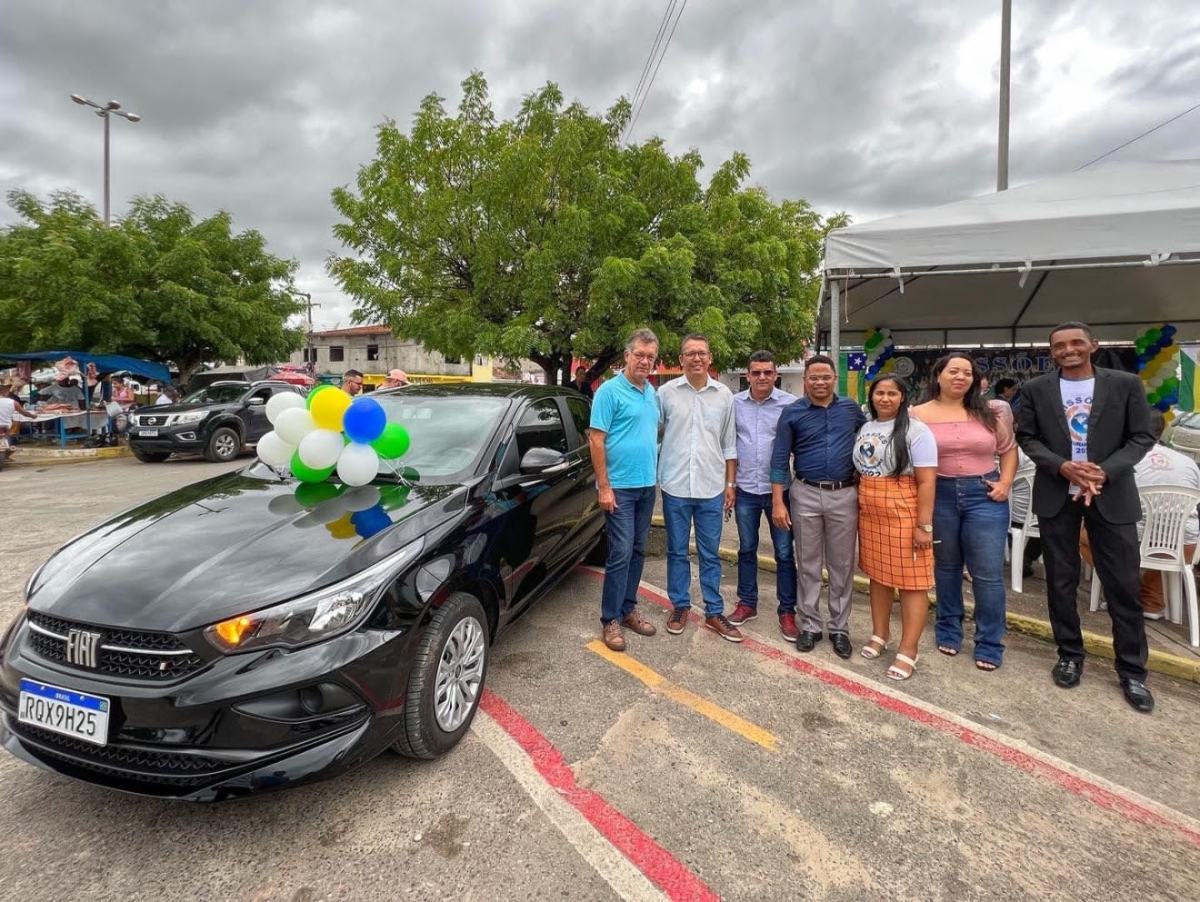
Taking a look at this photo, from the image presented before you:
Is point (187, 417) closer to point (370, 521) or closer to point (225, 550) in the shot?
point (225, 550)

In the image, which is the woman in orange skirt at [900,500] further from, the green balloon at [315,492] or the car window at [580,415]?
the green balloon at [315,492]

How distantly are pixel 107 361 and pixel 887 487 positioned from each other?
1650cm

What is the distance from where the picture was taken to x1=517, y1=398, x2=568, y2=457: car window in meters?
3.36

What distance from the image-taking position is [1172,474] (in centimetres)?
379

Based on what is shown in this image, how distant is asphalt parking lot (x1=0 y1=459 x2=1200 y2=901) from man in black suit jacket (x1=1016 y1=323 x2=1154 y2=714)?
286mm

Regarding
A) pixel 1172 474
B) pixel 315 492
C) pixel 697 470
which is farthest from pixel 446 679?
pixel 1172 474

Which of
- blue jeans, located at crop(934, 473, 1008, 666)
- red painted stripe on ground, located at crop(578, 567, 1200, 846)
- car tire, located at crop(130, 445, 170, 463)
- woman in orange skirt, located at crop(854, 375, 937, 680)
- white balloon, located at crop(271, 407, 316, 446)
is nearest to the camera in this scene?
red painted stripe on ground, located at crop(578, 567, 1200, 846)

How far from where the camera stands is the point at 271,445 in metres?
3.03

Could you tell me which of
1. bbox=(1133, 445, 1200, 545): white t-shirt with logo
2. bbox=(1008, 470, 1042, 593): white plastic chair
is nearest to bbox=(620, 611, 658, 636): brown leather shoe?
bbox=(1008, 470, 1042, 593): white plastic chair

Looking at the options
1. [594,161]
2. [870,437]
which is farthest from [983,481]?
[594,161]

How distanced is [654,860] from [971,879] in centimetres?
100

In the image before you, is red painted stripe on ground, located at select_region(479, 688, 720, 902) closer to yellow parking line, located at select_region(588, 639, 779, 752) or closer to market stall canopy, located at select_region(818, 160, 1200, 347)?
yellow parking line, located at select_region(588, 639, 779, 752)

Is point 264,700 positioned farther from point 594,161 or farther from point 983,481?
point 594,161

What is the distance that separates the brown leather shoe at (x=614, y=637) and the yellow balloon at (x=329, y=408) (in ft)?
6.06
